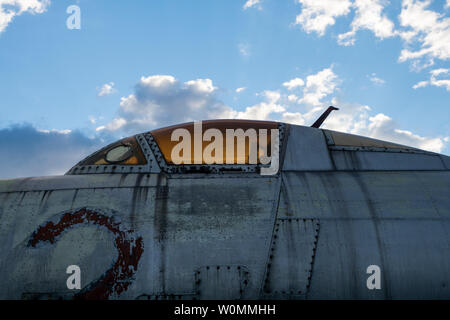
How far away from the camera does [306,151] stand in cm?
620

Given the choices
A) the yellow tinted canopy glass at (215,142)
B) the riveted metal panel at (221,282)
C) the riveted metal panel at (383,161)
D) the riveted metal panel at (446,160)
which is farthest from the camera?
the riveted metal panel at (446,160)

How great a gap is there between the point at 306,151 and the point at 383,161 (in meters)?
1.40

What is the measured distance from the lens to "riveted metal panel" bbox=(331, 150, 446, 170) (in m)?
6.13

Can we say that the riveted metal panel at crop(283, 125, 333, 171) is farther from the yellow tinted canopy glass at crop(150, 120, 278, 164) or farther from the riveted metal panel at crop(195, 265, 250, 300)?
the riveted metal panel at crop(195, 265, 250, 300)

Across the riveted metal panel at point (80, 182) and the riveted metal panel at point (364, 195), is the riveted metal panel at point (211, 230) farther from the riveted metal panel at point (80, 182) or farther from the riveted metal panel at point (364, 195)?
the riveted metal panel at point (80, 182)

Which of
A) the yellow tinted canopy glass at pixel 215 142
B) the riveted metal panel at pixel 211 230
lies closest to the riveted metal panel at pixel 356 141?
the yellow tinted canopy glass at pixel 215 142

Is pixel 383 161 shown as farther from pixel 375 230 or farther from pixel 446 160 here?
pixel 375 230

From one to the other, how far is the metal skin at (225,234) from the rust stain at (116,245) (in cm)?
1

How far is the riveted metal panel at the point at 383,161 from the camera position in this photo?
6.13m

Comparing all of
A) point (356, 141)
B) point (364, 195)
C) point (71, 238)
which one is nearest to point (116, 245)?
point (71, 238)

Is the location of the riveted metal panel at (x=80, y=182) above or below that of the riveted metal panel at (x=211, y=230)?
above

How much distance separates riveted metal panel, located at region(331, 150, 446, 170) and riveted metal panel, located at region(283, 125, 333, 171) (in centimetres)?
22

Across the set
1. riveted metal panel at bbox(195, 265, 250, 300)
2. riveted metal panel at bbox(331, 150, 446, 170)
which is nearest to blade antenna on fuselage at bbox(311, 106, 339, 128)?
riveted metal panel at bbox(331, 150, 446, 170)

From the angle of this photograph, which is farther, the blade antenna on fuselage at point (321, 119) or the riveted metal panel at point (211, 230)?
the blade antenna on fuselage at point (321, 119)
